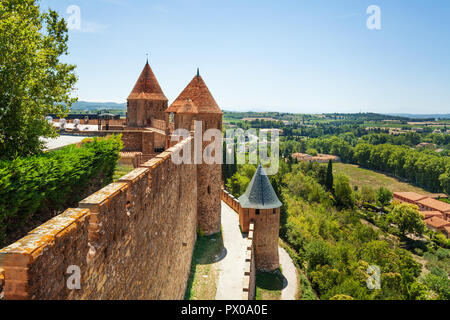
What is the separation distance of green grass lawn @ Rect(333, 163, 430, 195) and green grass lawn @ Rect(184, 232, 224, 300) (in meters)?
89.3

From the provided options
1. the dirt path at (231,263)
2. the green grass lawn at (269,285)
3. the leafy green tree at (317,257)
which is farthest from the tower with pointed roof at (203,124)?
the leafy green tree at (317,257)

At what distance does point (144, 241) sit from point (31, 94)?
31.0 ft

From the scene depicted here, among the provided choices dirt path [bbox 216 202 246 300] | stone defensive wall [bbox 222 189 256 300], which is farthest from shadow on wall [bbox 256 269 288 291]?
dirt path [bbox 216 202 246 300]

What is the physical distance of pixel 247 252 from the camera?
14.7 meters

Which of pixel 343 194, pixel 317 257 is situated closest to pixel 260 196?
pixel 317 257

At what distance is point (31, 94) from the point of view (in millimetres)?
11914

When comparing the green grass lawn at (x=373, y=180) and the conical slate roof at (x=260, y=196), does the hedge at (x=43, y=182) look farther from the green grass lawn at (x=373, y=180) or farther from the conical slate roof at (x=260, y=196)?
the green grass lawn at (x=373, y=180)

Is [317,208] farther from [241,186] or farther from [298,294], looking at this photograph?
[298,294]

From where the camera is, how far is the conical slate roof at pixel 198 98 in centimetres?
1559

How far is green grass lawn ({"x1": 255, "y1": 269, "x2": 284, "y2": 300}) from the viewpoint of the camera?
666 inches

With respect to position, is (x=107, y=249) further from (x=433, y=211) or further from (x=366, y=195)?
(x=433, y=211)

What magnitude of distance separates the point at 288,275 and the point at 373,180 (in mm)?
96542
